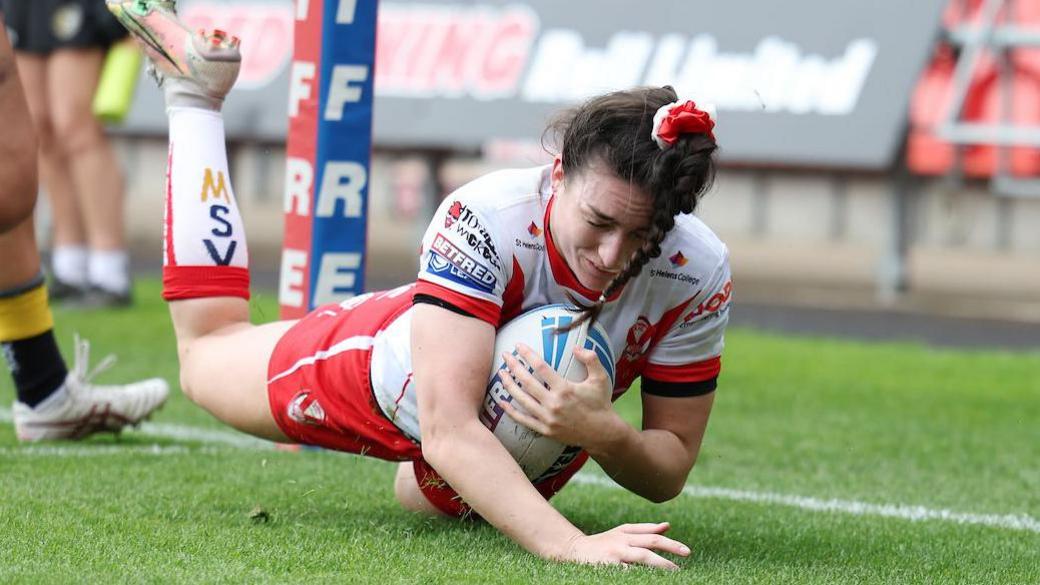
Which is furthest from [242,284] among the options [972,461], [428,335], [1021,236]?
[1021,236]

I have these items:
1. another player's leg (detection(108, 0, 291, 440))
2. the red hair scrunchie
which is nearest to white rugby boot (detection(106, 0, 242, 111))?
another player's leg (detection(108, 0, 291, 440))

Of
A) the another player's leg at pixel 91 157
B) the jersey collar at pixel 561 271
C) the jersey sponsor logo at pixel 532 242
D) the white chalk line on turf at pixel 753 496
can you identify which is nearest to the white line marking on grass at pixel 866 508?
the white chalk line on turf at pixel 753 496

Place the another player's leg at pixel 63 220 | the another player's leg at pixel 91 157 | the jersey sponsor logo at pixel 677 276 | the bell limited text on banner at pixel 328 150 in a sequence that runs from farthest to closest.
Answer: the another player's leg at pixel 63 220, the another player's leg at pixel 91 157, the bell limited text on banner at pixel 328 150, the jersey sponsor logo at pixel 677 276

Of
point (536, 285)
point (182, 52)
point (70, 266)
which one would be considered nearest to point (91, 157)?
point (70, 266)

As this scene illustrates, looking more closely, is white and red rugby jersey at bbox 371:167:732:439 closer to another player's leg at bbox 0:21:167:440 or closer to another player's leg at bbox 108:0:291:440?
another player's leg at bbox 108:0:291:440

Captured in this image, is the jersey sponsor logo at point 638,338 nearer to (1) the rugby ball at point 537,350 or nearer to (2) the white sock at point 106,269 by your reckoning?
(1) the rugby ball at point 537,350

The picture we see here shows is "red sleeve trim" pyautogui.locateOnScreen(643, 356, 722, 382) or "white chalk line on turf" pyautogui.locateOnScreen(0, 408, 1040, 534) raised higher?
"red sleeve trim" pyautogui.locateOnScreen(643, 356, 722, 382)

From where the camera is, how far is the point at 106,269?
347 inches

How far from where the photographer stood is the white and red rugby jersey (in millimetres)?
3453

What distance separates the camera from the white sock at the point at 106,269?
8.80 meters

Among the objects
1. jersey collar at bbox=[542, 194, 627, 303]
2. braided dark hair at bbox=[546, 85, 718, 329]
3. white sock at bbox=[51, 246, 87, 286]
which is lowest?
white sock at bbox=[51, 246, 87, 286]

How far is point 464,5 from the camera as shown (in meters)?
11.9

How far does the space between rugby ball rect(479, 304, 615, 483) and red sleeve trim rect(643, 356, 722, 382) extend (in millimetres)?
172

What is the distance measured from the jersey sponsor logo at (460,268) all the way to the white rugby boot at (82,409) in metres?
1.78
